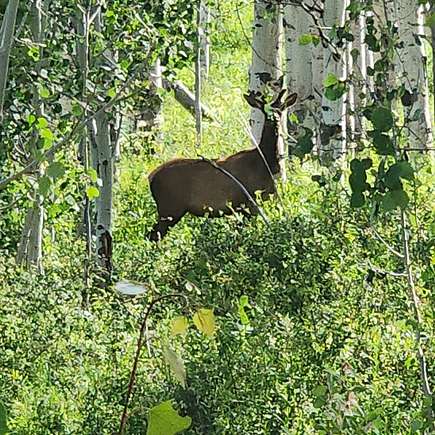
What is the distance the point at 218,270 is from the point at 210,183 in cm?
364

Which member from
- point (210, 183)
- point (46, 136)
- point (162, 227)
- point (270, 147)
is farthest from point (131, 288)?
point (162, 227)

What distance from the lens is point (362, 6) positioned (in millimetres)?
2904

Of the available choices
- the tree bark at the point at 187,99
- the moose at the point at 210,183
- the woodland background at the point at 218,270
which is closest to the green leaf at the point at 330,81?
the woodland background at the point at 218,270

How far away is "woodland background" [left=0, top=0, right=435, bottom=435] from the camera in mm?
3246

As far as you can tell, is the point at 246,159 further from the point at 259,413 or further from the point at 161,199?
the point at 259,413

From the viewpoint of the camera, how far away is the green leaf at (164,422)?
119 cm

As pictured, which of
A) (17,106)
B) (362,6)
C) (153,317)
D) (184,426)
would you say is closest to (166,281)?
(153,317)

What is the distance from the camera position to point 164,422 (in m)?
1.20

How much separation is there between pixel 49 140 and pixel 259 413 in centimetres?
127

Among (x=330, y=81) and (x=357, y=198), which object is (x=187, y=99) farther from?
(x=357, y=198)

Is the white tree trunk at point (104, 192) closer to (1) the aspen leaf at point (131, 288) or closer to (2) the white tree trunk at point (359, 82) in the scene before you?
(2) the white tree trunk at point (359, 82)

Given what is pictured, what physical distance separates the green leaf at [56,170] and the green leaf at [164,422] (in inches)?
65.0

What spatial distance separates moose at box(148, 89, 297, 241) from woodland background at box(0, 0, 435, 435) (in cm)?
23

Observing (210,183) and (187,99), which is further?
(187,99)
